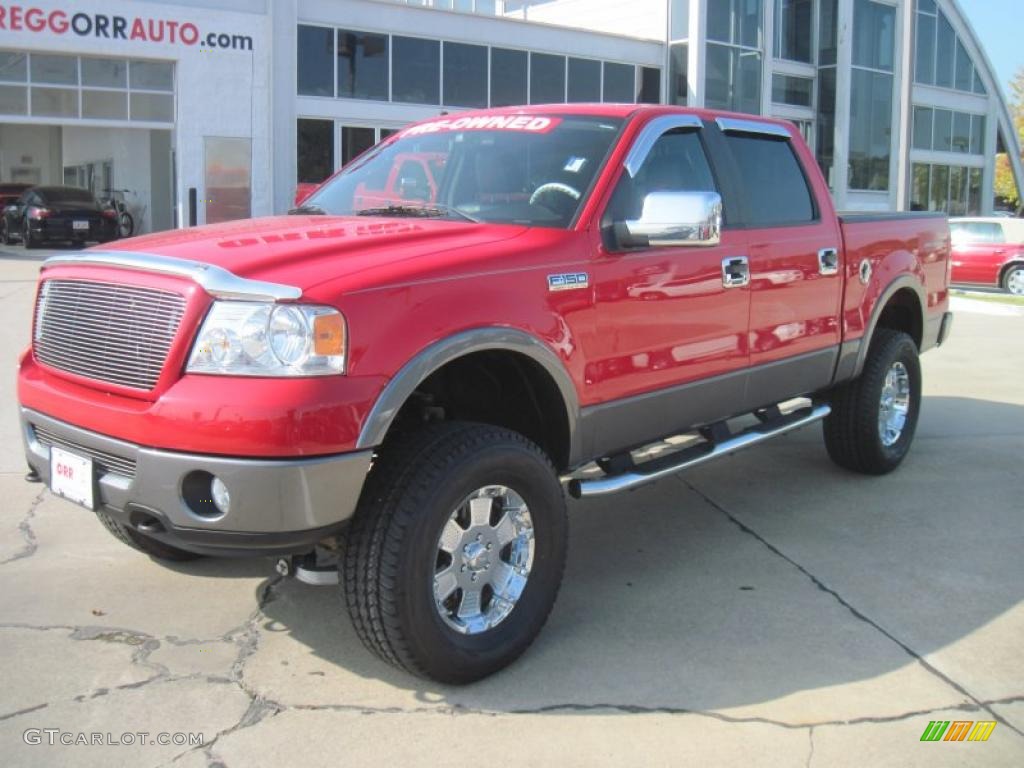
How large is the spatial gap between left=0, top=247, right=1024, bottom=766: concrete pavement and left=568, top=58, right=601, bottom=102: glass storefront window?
23.3m

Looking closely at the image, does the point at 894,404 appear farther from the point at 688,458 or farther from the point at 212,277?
the point at 212,277

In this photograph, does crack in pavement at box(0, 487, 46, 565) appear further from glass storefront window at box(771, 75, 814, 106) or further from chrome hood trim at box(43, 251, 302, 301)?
glass storefront window at box(771, 75, 814, 106)

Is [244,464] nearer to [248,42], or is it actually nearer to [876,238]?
[876,238]

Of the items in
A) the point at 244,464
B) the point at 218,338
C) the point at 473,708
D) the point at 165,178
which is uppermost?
the point at 165,178

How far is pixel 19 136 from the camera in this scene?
140 ft

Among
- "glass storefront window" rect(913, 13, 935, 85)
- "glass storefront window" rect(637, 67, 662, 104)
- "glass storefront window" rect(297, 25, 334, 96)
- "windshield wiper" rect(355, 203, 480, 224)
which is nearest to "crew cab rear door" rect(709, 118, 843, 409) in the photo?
"windshield wiper" rect(355, 203, 480, 224)

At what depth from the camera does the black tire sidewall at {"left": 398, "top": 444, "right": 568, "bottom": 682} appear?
3250 millimetres

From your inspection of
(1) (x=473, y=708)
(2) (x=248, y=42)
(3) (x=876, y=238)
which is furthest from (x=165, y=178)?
(1) (x=473, y=708)

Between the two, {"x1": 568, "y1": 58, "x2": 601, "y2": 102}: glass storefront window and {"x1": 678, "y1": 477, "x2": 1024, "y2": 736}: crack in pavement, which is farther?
{"x1": 568, "y1": 58, "x2": 601, "y2": 102}: glass storefront window

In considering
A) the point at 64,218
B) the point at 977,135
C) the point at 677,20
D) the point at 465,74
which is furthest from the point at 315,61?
the point at 977,135

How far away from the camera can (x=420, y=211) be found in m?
4.25

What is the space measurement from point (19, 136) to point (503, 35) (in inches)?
1028

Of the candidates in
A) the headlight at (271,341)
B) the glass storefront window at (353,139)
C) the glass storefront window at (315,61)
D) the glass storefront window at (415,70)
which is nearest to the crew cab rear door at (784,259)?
the headlight at (271,341)

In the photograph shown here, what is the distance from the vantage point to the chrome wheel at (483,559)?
3465 millimetres
